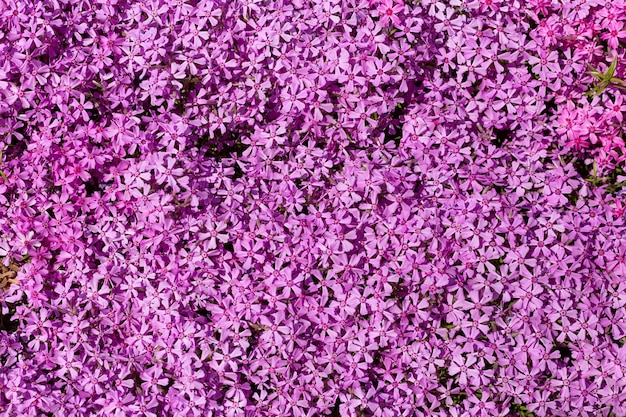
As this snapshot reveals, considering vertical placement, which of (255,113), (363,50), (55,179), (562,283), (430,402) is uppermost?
(363,50)

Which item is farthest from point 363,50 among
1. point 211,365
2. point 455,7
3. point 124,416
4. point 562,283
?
point 124,416

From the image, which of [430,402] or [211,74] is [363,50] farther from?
[430,402]

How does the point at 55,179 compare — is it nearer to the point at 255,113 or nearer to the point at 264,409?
the point at 255,113

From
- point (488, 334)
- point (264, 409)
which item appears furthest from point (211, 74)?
point (488, 334)

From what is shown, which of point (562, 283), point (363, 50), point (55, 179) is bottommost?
point (562, 283)

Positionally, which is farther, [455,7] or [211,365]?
[455,7]

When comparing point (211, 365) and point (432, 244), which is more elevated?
point (432, 244)
